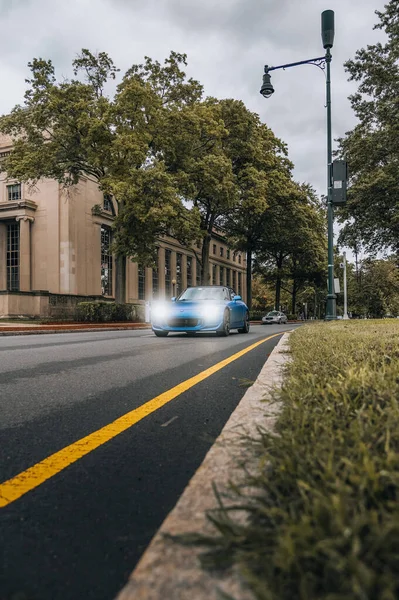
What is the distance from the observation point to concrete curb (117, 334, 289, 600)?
100 cm

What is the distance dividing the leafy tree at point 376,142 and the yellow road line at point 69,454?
71.2 feet

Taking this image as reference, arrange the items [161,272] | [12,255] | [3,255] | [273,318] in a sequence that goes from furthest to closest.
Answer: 1. [161,272]
2. [273,318]
3. [12,255]
4. [3,255]

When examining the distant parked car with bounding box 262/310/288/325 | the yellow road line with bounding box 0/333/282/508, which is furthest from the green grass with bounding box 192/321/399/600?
the distant parked car with bounding box 262/310/288/325

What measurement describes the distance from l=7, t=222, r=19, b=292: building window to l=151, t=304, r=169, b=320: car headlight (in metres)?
24.9

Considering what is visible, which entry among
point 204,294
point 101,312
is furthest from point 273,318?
point 204,294

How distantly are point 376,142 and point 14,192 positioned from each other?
25884mm

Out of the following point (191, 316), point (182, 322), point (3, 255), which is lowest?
point (182, 322)

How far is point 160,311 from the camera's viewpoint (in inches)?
488

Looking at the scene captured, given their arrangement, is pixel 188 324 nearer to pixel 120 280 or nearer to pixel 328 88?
pixel 328 88

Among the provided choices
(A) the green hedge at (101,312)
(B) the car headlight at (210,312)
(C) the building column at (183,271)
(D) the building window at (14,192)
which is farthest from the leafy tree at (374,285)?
(B) the car headlight at (210,312)

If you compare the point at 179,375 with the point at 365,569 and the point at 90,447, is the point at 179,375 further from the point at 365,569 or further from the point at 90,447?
the point at 365,569

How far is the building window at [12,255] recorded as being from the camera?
33956 millimetres

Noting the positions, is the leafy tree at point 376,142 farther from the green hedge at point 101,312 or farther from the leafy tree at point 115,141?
the green hedge at point 101,312

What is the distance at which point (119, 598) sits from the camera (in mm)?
1006
